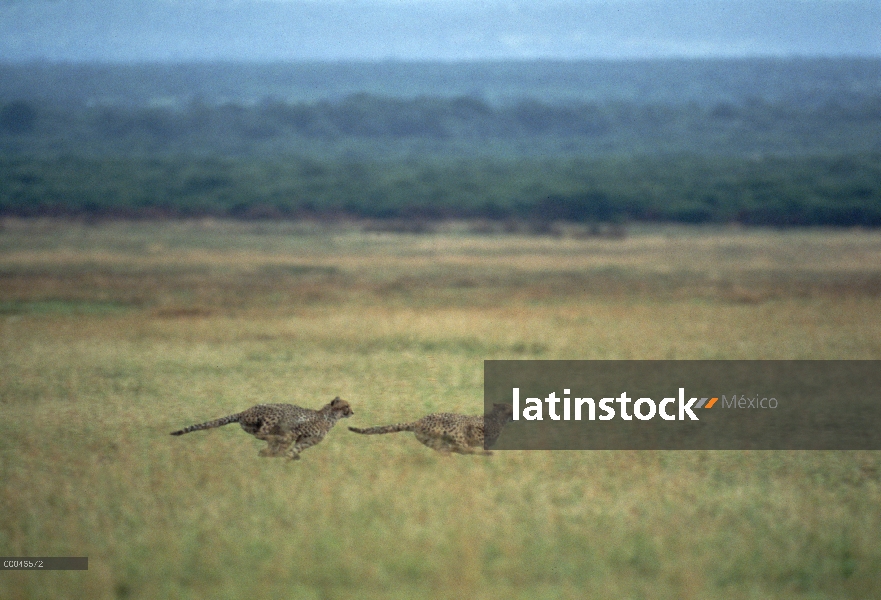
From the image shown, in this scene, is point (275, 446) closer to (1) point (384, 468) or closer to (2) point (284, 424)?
(2) point (284, 424)

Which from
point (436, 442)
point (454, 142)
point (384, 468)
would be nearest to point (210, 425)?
point (384, 468)

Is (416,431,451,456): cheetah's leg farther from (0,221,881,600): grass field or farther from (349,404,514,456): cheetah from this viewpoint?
(0,221,881,600): grass field

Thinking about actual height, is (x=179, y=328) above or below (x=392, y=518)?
above

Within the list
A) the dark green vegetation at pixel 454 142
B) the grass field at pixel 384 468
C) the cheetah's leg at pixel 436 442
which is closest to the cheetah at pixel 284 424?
the grass field at pixel 384 468

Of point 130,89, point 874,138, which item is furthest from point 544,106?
point 130,89

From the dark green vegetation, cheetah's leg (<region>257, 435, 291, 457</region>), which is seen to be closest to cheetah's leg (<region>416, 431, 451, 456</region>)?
cheetah's leg (<region>257, 435, 291, 457</region>)

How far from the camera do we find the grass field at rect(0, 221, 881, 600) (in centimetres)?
709

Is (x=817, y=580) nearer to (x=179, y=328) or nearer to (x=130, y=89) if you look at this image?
(x=179, y=328)

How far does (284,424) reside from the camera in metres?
9.81

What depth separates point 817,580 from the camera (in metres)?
7.10

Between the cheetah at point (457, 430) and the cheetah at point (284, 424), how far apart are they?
27 cm

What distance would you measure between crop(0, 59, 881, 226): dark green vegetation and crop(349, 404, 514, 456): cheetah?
46.4m

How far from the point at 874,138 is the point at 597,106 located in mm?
29116

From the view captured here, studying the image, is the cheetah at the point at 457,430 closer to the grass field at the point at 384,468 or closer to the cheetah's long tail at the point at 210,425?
the grass field at the point at 384,468
